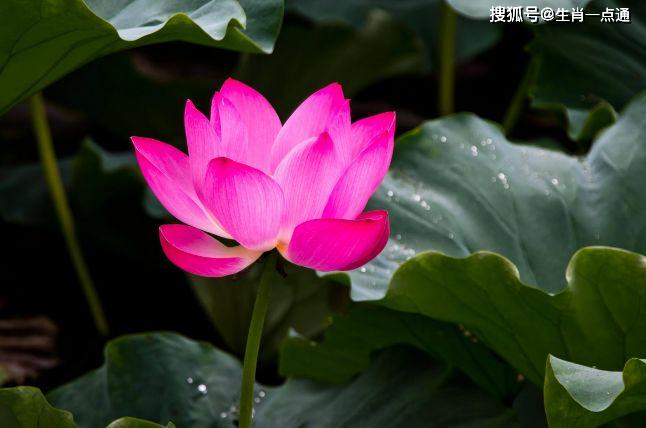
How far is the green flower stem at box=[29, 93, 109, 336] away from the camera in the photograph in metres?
1.75

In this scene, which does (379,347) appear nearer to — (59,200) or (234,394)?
(234,394)

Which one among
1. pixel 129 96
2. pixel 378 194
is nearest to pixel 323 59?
pixel 129 96

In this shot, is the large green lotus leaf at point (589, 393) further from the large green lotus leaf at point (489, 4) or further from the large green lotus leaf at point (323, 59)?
the large green lotus leaf at point (323, 59)

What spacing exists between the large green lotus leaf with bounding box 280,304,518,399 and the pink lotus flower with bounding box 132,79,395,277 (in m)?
0.40

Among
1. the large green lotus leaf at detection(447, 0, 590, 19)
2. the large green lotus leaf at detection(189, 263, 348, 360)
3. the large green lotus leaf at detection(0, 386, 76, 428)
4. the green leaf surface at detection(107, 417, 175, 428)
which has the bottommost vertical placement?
the large green lotus leaf at detection(189, 263, 348, 360)

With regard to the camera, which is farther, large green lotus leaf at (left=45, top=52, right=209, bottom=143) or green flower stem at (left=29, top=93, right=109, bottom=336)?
large green lotus leaf at (left=45, top=52, right=209, bottom=143)

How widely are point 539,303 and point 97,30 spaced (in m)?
0.52

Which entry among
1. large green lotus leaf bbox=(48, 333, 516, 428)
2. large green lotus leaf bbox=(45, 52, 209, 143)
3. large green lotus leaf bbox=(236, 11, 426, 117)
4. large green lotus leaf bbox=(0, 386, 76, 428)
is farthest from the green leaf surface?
large green lotus leaf bbox=(45, 52, 209, 143)

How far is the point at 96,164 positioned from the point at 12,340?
0.35m

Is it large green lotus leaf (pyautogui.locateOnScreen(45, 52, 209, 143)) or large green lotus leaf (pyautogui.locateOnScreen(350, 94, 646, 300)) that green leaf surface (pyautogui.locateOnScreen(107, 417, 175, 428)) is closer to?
large green lotus leaf (pyautogui.locateOnScreen(350, 94, 646, 300))

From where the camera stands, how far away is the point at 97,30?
979 mm

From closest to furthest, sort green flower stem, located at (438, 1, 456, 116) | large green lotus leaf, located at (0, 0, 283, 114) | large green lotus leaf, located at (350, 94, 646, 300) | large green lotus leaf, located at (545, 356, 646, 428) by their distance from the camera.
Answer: large green lotus leaf, located at (545, 356, 646, 428)
large green lotus leaf, located at (0, 0, 283, 114)
large green lotus leaf, located at (350, 94, 646, 300)
green flower stem, located at (438, 1, 456, 116)

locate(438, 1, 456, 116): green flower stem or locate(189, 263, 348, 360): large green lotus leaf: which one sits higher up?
locate(438, 1, 456, 116): green flower stem

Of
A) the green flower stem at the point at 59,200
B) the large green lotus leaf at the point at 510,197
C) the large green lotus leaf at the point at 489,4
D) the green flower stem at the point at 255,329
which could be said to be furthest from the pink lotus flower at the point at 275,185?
the green flower stem at the point at 59,200
